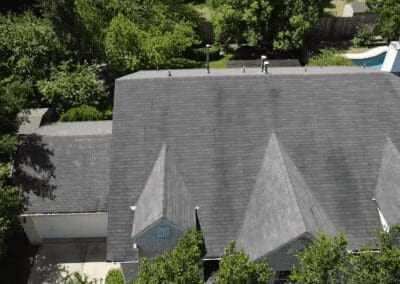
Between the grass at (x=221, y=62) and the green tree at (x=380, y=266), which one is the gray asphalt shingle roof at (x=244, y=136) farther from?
the grass at (x=221, y=62)

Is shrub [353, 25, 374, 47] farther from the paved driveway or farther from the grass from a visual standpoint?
the paved driveway

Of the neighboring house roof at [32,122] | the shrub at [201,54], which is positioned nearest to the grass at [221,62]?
the shrub at [201,54]

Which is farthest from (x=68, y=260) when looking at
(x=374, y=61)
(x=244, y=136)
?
(x=374, y=61)

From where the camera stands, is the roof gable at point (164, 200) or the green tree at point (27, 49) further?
the green tree at point (27, 49)

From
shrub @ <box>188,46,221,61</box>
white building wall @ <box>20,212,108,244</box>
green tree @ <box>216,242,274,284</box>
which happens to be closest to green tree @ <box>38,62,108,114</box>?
white building wall @ <box>20,212,108,244</box>

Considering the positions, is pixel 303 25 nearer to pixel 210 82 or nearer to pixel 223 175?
pixel 210 82

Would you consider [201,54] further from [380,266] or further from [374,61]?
[380,266]
